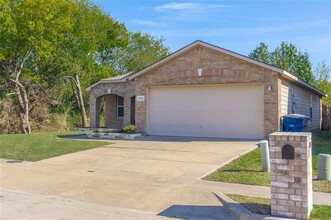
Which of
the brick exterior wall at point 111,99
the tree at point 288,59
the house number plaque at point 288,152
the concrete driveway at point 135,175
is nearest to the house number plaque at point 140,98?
the concrete driveway at point 135,175

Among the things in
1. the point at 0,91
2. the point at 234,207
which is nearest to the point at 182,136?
the point at 234,207

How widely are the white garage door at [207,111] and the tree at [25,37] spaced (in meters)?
12.0

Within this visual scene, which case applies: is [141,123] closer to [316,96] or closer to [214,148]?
[214,148]

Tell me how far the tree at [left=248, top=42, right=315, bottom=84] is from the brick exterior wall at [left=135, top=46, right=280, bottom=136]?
98.6 ft

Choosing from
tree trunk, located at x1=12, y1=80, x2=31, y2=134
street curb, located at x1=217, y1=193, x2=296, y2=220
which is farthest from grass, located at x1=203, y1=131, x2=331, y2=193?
tree trunk, located at x1=12, y1=80, x2=31, y2=134

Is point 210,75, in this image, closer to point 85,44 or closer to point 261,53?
point 85,44

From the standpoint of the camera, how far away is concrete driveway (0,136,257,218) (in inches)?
276

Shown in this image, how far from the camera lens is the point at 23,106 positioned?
27.2 m

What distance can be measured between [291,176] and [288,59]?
43962mm

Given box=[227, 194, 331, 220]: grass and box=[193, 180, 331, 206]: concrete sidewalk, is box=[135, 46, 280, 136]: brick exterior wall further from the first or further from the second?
box=[227, 194, 331, 220]: grass

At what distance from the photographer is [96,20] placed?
116 feet

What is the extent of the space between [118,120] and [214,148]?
13.4m

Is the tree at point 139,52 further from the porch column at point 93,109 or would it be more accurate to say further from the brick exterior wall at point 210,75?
the brick exterior wall at point 210,75

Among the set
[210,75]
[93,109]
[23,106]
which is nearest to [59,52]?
[23,106]
